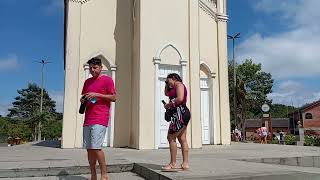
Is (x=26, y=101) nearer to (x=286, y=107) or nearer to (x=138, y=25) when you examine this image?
(x=138, y=25)

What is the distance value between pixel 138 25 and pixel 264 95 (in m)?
48.9

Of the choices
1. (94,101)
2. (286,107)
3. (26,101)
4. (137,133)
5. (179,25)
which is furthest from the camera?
(286,107)

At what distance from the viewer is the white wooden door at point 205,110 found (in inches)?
625

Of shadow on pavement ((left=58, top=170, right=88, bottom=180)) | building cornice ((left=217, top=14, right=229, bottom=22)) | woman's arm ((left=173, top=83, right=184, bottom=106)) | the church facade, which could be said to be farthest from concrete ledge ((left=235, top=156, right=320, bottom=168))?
building cornice ((left=217, top=14, right=229, bottom=22))

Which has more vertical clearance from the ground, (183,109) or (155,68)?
(155,68)

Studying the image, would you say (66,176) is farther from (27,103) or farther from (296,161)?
(27,103)

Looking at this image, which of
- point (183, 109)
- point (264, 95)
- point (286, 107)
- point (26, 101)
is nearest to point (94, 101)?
point (183, 109)

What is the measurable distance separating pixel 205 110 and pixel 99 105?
11.1 m

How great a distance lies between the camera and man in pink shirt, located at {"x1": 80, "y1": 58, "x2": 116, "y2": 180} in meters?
5.31

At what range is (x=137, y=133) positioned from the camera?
12.9 metres

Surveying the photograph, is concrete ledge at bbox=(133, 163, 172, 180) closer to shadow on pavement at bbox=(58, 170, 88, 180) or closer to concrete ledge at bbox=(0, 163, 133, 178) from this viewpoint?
concrete ledge at bbox=(0, 163, 133, 178)

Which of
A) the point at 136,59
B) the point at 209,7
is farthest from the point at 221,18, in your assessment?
the point at 136,59

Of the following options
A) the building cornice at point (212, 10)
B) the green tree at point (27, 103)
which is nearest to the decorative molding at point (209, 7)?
the building cornice at point (212, 10)

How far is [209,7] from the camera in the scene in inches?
662
